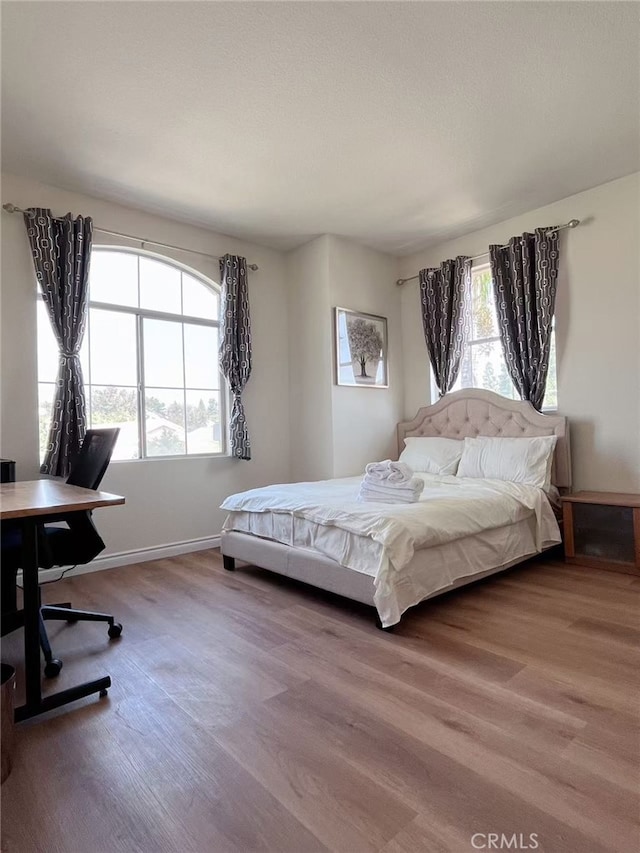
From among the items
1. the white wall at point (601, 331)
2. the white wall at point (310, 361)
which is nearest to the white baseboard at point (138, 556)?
the white wall at point (310, 361)

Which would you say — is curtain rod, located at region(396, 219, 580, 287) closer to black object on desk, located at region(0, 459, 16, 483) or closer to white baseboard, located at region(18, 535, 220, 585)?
white baseboard, located at region(18, 535, 220, 585)

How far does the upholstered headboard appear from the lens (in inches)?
140

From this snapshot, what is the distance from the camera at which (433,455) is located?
158 inches

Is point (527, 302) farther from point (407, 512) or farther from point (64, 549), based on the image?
point (64, 549)

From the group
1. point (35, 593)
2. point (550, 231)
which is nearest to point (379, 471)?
point (35, 593)

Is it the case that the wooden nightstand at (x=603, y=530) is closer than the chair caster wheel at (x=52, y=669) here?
No

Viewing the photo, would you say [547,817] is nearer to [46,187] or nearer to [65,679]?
[65,679]

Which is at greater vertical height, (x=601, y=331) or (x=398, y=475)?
(x=601, y=331)

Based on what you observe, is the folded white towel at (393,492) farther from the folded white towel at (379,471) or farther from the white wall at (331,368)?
the white wall at (331,368)

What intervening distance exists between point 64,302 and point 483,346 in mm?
3513

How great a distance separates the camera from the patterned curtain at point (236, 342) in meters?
4.13

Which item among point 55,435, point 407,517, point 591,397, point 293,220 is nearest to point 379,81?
point 293,220

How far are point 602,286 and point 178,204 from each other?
337cm

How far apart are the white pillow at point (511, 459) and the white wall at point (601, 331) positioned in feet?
1.30
